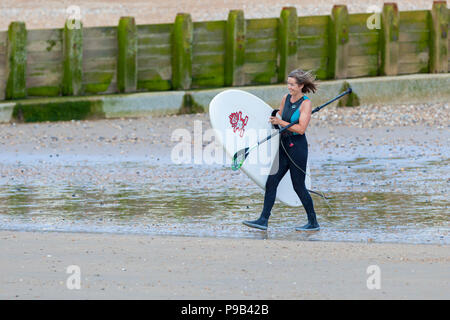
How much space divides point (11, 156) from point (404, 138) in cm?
520

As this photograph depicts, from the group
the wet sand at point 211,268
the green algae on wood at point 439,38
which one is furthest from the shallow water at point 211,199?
the green algae on wood at point 439,38

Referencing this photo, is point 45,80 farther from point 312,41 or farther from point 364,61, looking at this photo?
point 364,61

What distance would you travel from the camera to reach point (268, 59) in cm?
1841

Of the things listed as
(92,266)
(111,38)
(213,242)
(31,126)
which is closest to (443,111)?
(111,38)

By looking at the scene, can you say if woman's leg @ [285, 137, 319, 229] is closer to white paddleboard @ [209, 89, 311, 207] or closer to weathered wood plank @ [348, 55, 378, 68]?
white paddleboard @ [209, 89, 311, 207]

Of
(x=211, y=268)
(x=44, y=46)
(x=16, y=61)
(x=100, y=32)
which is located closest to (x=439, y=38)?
(x=100, y=32)

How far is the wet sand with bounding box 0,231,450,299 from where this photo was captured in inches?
→ 288

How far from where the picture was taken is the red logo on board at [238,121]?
999cm

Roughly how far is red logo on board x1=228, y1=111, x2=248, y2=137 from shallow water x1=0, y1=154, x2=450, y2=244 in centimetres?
81

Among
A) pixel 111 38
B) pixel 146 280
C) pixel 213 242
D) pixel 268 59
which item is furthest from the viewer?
pixel 268 59

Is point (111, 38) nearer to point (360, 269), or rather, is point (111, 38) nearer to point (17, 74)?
point (17, 74)

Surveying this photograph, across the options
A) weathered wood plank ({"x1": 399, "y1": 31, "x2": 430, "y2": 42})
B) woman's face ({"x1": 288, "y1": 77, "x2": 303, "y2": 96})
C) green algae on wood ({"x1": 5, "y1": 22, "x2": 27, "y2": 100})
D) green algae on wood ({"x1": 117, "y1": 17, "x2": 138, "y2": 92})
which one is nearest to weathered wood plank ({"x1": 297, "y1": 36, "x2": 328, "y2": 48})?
weathered wood plank ({"x1": 399, "y1": 31, "x2": 430, "y2": 42})

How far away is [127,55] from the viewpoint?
17234mm

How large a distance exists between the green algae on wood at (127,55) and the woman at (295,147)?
7781 millimetres
